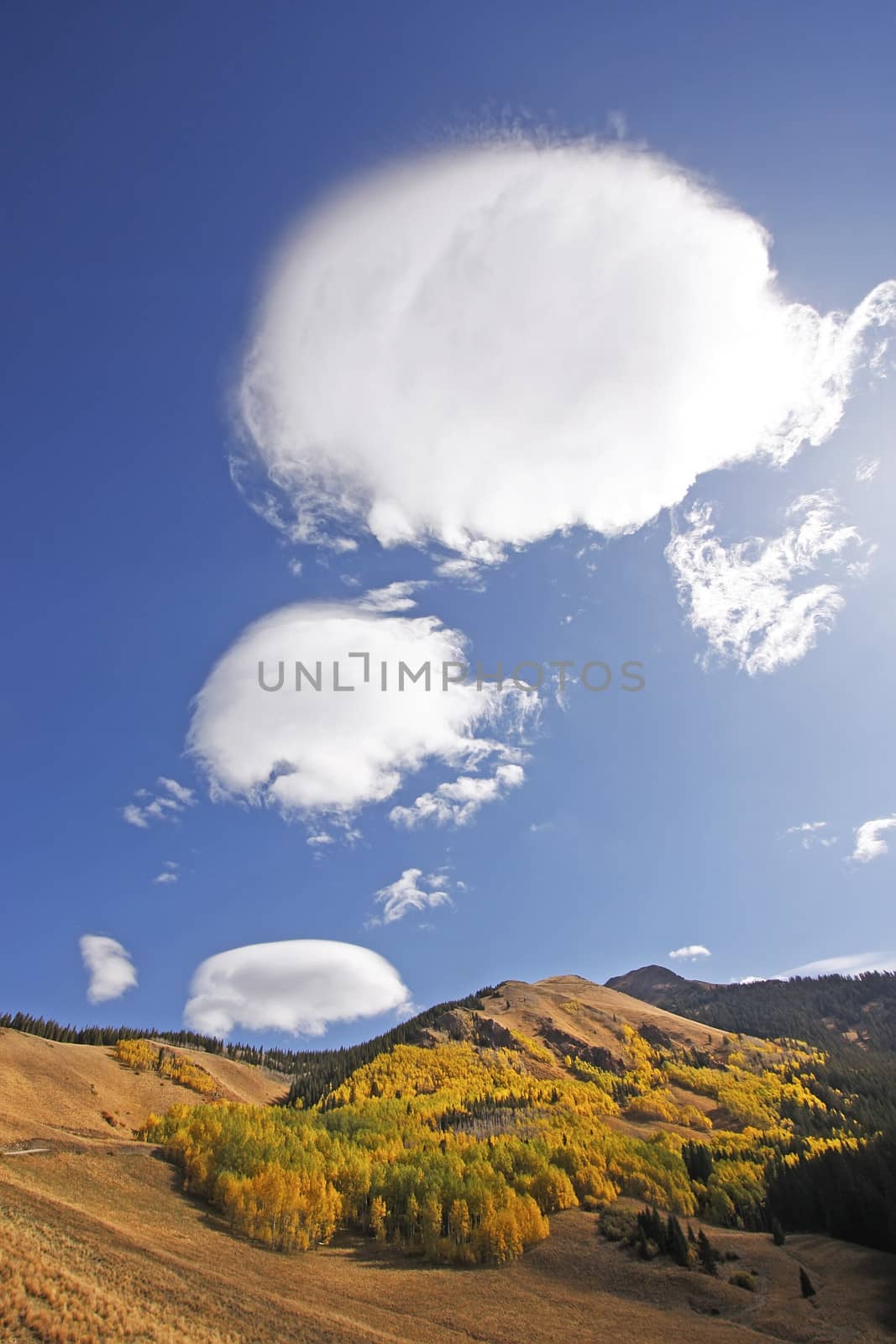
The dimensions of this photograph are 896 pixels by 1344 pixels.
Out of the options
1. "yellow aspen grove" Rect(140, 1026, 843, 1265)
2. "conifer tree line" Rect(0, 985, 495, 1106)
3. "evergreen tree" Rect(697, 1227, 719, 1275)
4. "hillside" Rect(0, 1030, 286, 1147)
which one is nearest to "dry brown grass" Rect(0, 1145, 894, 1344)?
"evergreen tree" Rect(697, 1227, 719, 1275)

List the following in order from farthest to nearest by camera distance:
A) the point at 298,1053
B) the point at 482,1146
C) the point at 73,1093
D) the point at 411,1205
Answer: the point at 298,1053 < the point at 73,1093 < the point at 482,1146 < the point at 411,1205

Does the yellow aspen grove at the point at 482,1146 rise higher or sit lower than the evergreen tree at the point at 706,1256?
higher

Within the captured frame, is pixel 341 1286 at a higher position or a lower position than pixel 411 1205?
lower

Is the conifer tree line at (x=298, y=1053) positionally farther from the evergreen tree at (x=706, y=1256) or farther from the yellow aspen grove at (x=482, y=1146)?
the evergreen tree at (x=706, y=1256)

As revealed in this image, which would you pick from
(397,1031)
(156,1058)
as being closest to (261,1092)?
(156,1058)

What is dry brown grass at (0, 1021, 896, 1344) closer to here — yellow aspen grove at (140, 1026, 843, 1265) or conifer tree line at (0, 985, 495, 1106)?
yellow aspen grove at (140, 1026, 843, 1265)

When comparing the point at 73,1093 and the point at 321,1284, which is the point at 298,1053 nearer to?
A: the point at 73,1093

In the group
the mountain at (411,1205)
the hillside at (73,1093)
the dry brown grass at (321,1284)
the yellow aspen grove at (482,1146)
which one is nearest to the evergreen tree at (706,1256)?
the mountain at (411,1205)

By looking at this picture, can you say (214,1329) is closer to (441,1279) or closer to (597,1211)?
(441,1279)

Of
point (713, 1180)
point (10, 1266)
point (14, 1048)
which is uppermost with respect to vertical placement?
point (14, 1048)

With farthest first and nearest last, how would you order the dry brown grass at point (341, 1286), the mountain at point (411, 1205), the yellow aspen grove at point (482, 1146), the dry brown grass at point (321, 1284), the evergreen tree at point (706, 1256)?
the yellow aspen grove at point (482, 1146) → the evergreen tree at point (706, 1256) → the mountain at point (411, 1205) → the dry brown grass at point (341, 1286) → the dry brown grass at point (321, 1284)

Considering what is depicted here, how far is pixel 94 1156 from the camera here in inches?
2532

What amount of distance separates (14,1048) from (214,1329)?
279ft

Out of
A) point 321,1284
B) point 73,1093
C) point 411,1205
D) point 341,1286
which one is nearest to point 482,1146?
point 411,1205
